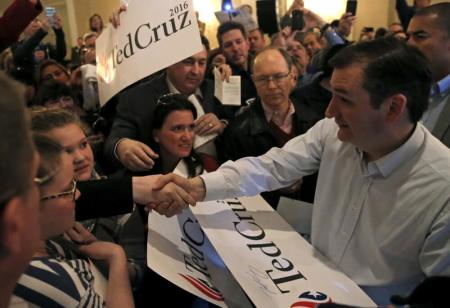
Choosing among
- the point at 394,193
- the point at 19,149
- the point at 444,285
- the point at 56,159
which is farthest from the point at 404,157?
Answer: the point at 19,149

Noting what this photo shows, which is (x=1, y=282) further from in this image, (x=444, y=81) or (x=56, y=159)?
(x=444, y=81)

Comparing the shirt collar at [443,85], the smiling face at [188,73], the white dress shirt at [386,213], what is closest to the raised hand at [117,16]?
the smiling face at [188,73]

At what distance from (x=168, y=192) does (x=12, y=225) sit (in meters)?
1.02

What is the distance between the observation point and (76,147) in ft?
5.33

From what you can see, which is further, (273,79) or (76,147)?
(273,79)

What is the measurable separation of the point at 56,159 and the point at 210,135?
1.32 m

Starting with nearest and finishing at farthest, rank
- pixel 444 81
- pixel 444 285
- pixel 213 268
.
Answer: pixel 444 285 < pixel 213 268 < pixel 444 81

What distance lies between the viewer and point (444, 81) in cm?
212

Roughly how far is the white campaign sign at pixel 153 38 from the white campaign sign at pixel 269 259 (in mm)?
686

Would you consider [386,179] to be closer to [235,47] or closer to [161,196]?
[161,196]

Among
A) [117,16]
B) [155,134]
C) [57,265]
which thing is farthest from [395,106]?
[117,16]

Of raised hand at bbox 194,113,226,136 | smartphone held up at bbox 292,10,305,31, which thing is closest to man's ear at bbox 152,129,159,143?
raised hand at bbox 194,113,226,136

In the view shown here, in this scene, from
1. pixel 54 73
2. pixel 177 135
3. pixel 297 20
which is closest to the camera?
pixel 177 135

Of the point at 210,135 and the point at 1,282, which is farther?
the point at 210,135
